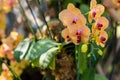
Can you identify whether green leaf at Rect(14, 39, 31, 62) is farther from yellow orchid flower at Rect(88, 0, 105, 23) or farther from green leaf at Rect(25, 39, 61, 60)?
yellow orchid flower at Rect(88, 0, 105, 23)

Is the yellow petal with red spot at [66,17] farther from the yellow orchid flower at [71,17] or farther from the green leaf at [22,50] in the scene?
the green leaf at [22,50]

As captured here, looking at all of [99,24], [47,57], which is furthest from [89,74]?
[99,24]

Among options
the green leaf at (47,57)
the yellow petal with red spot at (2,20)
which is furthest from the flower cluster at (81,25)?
the yellow petal with red spot at (2,20)

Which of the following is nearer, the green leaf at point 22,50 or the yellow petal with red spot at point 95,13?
the yellow petal with red spot at point 95,13

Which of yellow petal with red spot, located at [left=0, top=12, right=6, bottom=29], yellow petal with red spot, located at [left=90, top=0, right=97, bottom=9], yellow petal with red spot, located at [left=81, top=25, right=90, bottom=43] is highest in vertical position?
yellow petal with red spot, located at [left=90, top=0, right=97, bottom=9]

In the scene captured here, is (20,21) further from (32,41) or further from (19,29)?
(32,41)

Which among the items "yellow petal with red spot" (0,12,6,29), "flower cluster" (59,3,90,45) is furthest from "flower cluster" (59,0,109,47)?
"yellow petal with red spot" (0,12,6,29)

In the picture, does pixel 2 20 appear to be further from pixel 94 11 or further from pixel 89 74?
pixel 94 11

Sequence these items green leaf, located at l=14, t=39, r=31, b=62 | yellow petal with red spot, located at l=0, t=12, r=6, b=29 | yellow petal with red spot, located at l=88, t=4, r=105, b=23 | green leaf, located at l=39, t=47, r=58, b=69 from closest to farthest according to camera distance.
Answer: yellow petal with red spot, located at l=88, t=4, r=105, b=23
green leaf, located at l=39, t=47, r=58, b=69
green leaf, located at l=14, t=39, r=31, b=62
yellow petal with red spot, located at l=0, t=12, r=6, b=29
